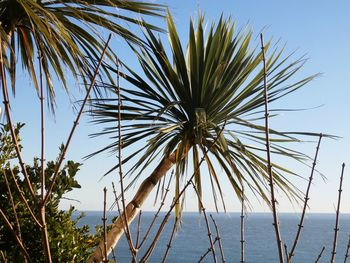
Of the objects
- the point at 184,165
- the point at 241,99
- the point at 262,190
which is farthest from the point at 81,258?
the point at 241,99

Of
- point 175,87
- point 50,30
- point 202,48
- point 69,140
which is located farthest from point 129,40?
point 69,140

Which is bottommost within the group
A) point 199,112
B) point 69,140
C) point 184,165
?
point 69,140

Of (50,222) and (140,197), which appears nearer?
(50,222)

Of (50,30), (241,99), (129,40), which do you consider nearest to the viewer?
(50,30)

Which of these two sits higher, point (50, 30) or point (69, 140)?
point (50, 30)

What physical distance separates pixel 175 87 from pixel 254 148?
0.72 meters

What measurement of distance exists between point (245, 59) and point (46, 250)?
3282mm

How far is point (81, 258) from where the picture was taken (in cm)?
253

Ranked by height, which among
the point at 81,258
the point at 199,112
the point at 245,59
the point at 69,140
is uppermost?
the point at 245,59

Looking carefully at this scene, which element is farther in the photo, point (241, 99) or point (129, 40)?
point (241, 99)

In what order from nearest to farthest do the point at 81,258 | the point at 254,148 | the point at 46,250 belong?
the point at 46,250, the point at 81,258, the point at 254,148

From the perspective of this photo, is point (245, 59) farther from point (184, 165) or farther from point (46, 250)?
point (46, 250)

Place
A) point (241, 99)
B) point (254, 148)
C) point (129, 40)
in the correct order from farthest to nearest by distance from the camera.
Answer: point (241, 99) < point (254, 148) < point (129, 40)

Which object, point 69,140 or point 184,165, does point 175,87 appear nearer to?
point 184,165
